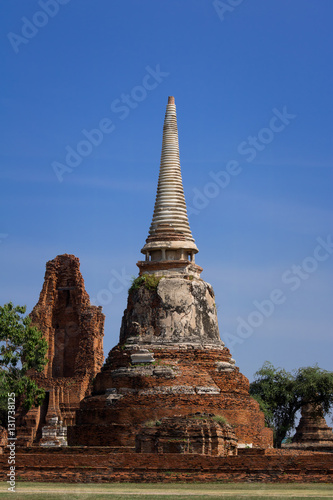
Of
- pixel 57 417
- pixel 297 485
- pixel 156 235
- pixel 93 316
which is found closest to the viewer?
pixel 297 485

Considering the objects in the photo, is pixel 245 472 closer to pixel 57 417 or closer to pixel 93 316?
pixel 57 417

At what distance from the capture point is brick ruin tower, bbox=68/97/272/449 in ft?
113

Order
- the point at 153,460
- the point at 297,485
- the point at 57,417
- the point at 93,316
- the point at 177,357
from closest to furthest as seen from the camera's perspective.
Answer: the point at 297,485, the point at 153,460, the point at 177,357, the point at 57,417, the point at 93,316

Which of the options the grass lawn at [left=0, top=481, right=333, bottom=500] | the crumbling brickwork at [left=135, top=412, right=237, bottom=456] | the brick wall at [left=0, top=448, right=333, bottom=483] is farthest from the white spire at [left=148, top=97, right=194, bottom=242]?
the grass lawn at [left=0, top=481, right=333, bottom=500]

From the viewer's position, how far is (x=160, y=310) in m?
38.5

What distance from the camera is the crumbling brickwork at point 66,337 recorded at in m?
50.5

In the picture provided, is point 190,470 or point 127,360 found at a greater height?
point 127,360

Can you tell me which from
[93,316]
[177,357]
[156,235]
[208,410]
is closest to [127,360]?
[177,357]

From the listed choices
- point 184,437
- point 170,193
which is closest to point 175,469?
point 184,437

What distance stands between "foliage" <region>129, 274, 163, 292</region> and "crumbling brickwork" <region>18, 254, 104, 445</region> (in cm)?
1272

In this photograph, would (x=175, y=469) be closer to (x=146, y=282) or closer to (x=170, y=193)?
(x=146, y=282)

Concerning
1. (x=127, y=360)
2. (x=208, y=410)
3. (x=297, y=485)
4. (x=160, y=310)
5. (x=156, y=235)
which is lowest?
(x=297, y=485)

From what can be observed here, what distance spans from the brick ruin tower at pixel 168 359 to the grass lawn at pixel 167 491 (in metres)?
6.62

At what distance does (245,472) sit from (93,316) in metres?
30.4
